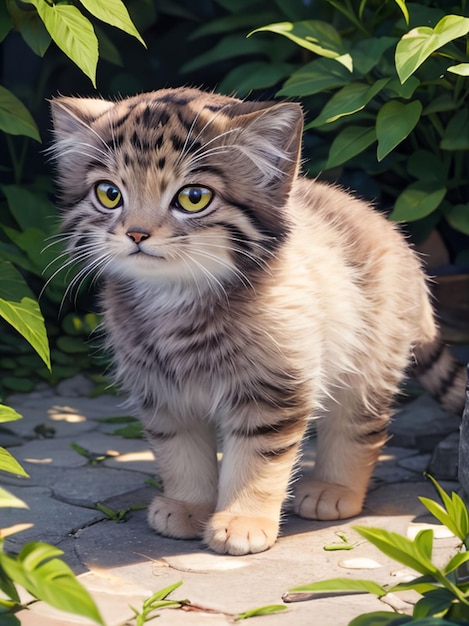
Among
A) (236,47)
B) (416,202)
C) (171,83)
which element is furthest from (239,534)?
(171,83)

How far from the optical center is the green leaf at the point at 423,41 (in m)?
2.81

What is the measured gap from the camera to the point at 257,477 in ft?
8.76

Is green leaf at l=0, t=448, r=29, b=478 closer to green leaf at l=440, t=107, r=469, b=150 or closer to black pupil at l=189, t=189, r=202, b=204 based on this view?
black pupil at l=189, t=189, r=202, b=204

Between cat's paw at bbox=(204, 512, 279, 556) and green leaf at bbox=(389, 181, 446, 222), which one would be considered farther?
green leaf at bbox=(389, 181, 446, 222)

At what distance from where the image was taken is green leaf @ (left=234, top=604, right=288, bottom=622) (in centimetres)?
222

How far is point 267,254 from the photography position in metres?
2.61

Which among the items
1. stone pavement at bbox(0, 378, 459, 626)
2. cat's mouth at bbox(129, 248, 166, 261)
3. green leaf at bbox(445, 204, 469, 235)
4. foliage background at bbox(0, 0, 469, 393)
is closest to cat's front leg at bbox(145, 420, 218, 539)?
stone pavement at bbox(0, 378, 459, 626)

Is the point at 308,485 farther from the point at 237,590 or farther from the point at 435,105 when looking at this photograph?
the point at 435,105

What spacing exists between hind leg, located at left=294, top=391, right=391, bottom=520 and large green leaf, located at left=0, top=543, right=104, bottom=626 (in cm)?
122

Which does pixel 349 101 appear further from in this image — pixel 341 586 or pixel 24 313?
pixel 341 586

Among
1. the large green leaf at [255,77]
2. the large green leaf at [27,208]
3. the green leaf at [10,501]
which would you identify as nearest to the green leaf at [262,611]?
the green leaf at [10,501]

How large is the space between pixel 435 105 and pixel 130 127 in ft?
4.57

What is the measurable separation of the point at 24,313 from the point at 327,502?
1.01m

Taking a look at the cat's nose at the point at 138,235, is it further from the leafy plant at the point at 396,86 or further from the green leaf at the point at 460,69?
the green leaf at the point at 460,69
